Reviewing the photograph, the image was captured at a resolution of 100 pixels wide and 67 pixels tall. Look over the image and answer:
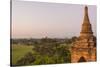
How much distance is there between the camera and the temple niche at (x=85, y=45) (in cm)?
252

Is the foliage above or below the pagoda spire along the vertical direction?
below

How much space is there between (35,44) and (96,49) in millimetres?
764

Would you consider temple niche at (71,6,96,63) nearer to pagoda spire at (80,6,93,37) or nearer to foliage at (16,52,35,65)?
pagoda spire at (80,6,93,37)

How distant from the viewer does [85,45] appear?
2.56 meters

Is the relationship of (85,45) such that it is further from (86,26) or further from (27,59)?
(27,59)

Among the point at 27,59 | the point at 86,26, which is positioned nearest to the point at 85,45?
the point at 86,26

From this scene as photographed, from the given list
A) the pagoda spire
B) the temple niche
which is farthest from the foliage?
the pagoda spire

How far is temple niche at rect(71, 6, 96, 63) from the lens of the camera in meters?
2.52

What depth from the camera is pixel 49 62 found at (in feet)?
7.93

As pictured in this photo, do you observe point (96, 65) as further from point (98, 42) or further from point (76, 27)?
point (76, 27)

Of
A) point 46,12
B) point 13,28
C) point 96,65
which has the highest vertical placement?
point 46,12
